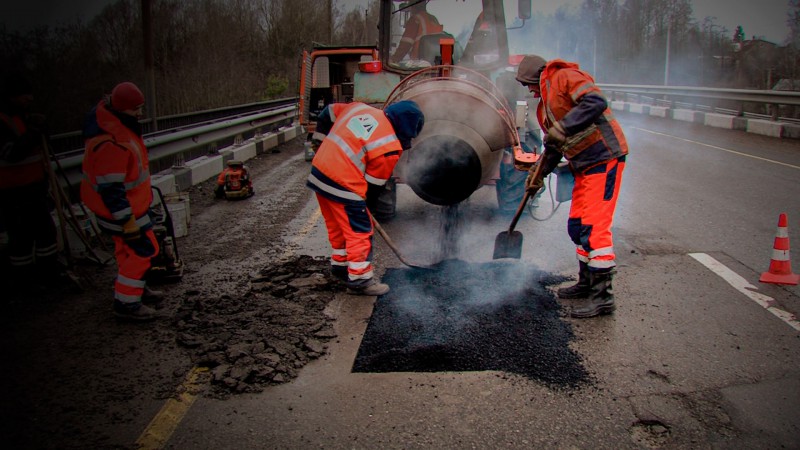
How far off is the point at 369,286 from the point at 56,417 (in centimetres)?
215

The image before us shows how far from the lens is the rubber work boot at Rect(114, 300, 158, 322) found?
384 cm

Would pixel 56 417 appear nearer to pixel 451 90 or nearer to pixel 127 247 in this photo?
pixel 127 247

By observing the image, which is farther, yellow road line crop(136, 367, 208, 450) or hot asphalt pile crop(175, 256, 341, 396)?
hot asphalt pile crop(175, 256, 341, 396)

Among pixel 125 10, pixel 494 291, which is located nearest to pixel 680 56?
pixel 125 10

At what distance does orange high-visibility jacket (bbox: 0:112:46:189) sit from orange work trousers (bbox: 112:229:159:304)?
1.14m

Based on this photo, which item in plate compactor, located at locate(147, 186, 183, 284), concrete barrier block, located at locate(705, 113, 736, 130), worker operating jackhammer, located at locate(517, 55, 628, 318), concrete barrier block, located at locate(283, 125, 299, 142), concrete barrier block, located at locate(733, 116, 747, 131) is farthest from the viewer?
concrete barrier block, located at locate(705, 113, 736, 130)

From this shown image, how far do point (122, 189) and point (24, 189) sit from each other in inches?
46.8

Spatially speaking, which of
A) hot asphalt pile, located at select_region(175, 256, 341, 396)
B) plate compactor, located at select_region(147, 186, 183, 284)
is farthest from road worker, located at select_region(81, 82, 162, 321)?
plate compactor, located at select_region(147, 186, 183, 284)

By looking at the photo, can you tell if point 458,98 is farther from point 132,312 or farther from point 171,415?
point 171,415

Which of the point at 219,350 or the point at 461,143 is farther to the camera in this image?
the point at 461,143

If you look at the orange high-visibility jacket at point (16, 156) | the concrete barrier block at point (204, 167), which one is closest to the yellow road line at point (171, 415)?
the orange high-visibility jacket at point (16, 156)

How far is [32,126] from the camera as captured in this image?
4336 millimetres

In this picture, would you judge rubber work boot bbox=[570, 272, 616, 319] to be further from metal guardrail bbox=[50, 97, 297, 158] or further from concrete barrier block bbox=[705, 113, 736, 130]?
concrete barrier block bbox=[705, 113, 736, 130]

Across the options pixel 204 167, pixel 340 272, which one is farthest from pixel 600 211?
pixel 204 167
